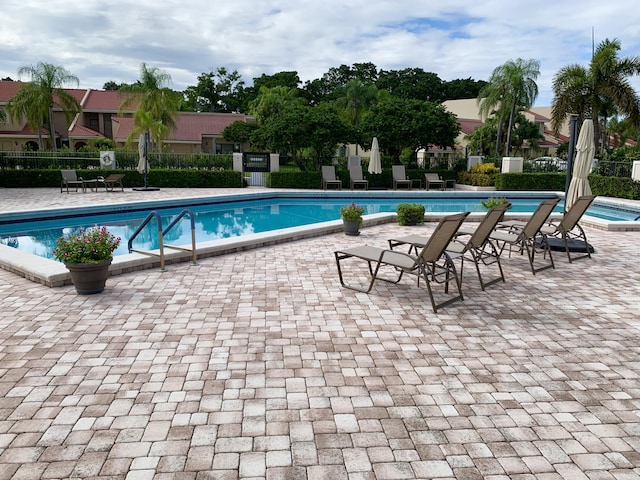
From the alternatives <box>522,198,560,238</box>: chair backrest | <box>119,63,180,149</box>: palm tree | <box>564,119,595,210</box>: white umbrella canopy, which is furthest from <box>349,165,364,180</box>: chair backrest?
<box>522,198,560,238</box>: chair backrest

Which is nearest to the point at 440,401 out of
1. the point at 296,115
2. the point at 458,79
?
the point at 296,115

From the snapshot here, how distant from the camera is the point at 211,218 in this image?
47.7 feet

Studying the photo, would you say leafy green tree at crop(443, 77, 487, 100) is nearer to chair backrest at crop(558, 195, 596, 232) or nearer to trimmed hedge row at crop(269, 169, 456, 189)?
trimmed hedge row at crop(269, 169, 456, 189)

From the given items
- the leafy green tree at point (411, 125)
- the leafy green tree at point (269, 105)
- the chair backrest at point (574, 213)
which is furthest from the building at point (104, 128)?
the chair backrest at point (574, 213)

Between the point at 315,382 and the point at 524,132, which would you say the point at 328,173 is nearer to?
the point at 315,382

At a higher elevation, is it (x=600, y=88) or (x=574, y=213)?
(x=600, y=88)

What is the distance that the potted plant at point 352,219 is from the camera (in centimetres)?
963

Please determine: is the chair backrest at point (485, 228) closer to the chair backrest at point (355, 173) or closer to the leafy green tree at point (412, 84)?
the chair backrest at point (355, 173)

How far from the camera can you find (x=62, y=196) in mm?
16812

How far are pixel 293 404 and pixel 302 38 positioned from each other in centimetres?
1231

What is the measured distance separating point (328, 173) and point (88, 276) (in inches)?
671

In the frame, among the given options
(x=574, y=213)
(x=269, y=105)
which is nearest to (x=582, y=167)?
(x=574, y=213)

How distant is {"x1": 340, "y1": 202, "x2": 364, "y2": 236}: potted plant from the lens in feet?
31.6

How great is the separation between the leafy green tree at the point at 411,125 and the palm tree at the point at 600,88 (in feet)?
21.1
